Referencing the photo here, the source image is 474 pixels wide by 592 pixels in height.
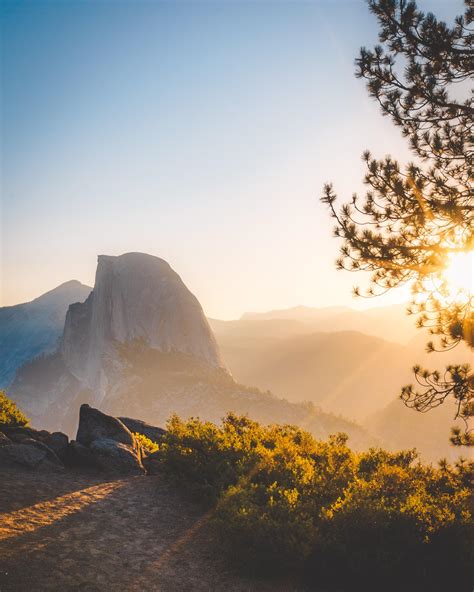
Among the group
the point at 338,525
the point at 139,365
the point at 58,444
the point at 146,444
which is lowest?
the point at 139,365

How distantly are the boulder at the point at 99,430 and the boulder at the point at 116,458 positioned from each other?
66cm

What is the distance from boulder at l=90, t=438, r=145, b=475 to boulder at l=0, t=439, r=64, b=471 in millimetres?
928

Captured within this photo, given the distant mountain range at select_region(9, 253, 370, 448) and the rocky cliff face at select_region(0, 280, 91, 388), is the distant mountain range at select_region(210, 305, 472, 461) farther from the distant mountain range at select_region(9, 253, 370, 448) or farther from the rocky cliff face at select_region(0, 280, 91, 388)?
the rocky cliff face at select_region(0, 280, 91, 388)

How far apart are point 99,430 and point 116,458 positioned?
1.58 m

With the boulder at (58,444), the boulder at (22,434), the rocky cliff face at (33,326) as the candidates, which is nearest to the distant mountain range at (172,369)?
the rocky cliff face at (33,326)

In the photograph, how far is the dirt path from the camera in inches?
205

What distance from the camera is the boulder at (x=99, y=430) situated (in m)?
11.5

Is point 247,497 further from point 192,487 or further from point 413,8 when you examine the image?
point 413,8

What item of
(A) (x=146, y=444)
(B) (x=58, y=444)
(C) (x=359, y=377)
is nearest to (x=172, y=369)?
(C) (x=359, y=377)

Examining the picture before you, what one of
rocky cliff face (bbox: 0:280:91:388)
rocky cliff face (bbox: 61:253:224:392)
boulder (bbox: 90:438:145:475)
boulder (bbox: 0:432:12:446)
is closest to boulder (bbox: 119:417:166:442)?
boulder (bbox: 90:438:145:475)

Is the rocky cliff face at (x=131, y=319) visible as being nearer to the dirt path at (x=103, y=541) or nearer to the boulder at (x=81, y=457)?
the boulder at (x=81, y=457)

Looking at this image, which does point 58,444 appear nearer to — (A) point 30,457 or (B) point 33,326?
(A) point 30,457

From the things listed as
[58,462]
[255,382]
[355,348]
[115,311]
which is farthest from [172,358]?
[58,462]

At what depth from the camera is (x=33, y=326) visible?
133m
